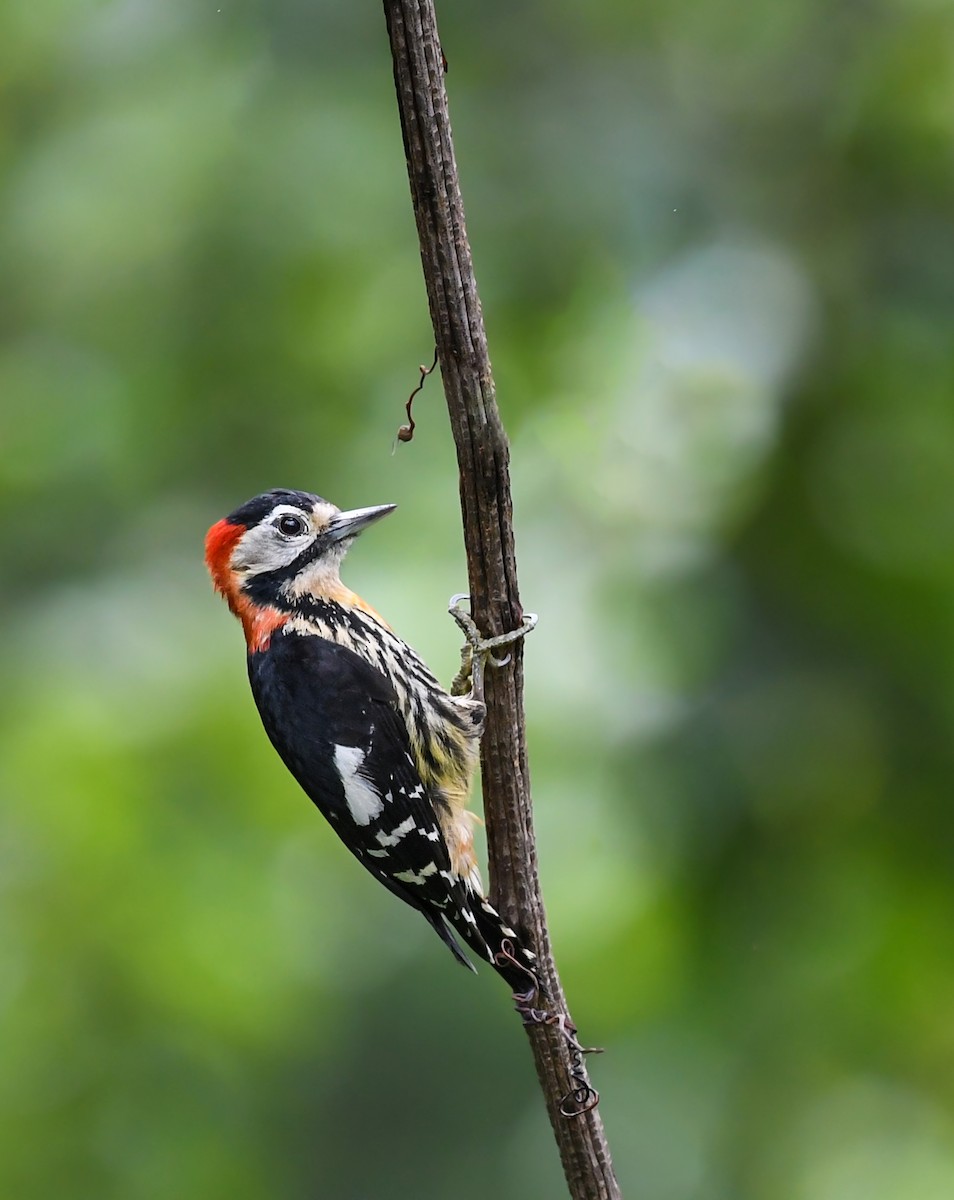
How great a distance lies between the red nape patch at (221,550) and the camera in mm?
3465

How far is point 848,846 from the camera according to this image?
3715 mm

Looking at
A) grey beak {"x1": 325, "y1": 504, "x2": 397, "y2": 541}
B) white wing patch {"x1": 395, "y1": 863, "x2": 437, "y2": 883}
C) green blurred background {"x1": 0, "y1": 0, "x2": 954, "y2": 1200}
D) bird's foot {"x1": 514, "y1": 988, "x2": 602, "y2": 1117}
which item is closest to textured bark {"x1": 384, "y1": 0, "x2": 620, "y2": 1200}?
bird's foot {"x1": 514, "y1": 988, "x2": 602, "y2": 1117}

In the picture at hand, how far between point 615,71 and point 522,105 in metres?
0.32

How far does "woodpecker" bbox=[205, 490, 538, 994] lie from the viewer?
10.3 ft

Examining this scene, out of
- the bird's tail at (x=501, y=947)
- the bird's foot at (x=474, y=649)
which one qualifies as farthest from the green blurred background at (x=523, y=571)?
the bird's tail at (x=501, y=947)

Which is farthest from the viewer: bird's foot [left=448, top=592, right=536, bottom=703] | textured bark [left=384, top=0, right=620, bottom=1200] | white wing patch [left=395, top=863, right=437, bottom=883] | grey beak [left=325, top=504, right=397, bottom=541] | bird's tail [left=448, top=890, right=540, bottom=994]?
grey beak [left=325, top=504, right=397, bottom=541]

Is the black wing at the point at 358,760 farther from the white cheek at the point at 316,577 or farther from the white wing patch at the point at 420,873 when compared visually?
the white cheek at the point at 316,577

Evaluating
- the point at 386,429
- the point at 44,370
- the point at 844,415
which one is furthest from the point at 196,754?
the point at 844,415

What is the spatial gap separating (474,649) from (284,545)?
96 centimetres

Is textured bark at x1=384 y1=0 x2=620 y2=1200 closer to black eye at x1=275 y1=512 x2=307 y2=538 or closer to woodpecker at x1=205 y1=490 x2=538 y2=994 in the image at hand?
woodpecker at x1=205 y1=490 x2=538 y2=994

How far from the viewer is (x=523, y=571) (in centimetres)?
354

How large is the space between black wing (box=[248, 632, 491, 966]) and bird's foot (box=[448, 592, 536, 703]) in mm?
214

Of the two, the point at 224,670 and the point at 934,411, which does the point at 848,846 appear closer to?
the point at 934,411

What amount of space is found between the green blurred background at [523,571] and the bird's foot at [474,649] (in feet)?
0.33
